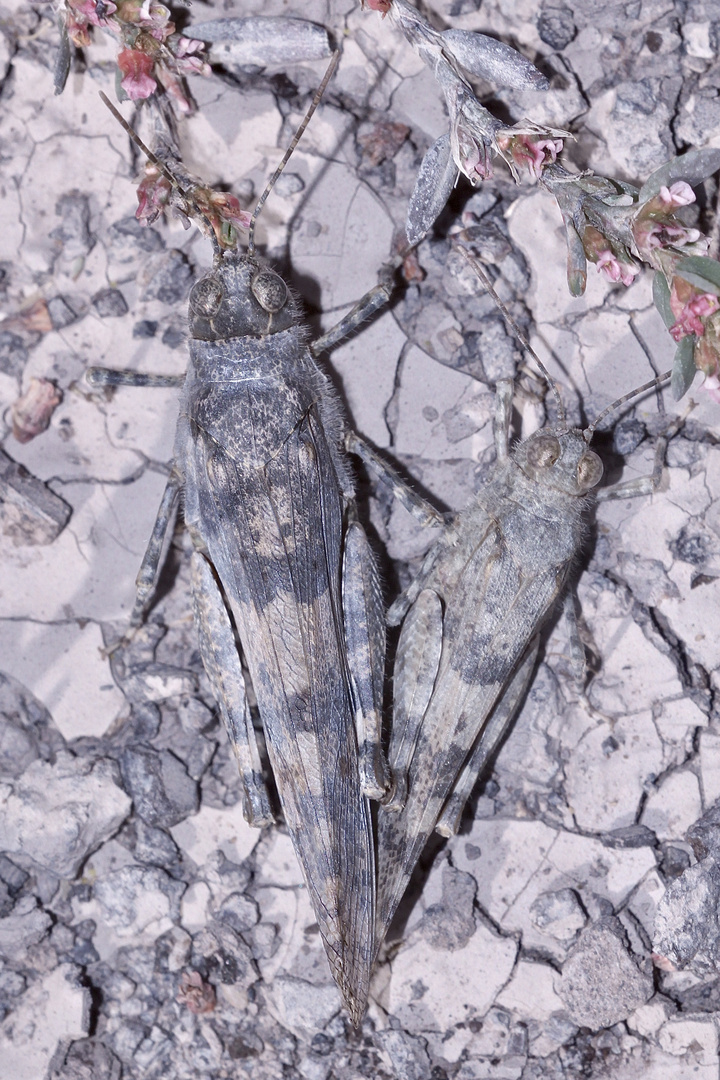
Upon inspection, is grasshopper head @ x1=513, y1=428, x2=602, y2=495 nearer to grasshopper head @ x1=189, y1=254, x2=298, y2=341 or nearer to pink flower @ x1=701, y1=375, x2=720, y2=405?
pink flower @ x1=701, y1=375, x2=720, y2=405

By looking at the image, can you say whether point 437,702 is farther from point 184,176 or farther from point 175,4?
point 175,4

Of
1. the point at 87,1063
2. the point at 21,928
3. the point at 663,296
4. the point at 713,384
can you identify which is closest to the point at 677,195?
the point at 663,296

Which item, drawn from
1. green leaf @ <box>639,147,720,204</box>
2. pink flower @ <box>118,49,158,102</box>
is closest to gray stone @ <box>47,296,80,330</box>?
pink flower @ <box>118,49,158,102</box>

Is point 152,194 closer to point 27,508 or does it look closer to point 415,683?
point 27,508

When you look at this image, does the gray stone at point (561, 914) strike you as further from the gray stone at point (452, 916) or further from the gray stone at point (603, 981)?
the gray stone at point (452, 916)

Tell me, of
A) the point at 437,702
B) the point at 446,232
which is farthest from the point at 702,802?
the point at 446,232

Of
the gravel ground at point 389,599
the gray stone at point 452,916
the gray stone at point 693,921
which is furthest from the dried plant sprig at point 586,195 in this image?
the gray stone at point 452,916

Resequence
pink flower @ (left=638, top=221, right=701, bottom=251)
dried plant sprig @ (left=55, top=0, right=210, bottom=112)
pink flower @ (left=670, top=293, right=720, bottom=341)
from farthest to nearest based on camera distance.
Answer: dried plant sprig @ (left=55, top=0, right=210, bottom=112)
pink flower @ (left=638, top=221, right=701, bottom=251)
pink flower @ (left=670, top=293, right=720, bottom=341)
